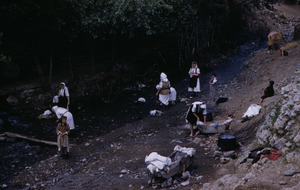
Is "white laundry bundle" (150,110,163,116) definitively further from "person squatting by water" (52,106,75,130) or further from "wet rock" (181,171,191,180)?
"wet rock" (181,171,191,180)

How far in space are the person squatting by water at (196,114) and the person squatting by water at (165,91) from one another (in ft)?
10.5

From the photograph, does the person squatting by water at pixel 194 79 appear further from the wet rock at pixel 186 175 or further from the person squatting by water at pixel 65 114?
the wet rock at pixel 186 175

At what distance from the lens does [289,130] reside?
6.16m

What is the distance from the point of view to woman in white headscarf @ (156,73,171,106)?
12.0 m

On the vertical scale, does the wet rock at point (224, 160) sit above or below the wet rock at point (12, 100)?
below

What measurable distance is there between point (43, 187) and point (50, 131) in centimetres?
402

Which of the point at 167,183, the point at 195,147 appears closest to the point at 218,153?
the point at 195,147

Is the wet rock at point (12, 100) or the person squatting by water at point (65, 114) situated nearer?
the person squatting by water at point (65, 114)

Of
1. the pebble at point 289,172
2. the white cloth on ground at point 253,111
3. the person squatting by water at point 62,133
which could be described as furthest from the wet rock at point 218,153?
the person squatting by water at point 62,133

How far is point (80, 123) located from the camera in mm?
11938

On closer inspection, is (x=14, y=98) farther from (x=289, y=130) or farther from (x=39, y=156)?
(x=289, y=130)

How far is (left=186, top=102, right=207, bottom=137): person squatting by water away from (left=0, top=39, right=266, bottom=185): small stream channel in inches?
137

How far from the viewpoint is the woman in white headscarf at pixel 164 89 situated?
39.5 feet

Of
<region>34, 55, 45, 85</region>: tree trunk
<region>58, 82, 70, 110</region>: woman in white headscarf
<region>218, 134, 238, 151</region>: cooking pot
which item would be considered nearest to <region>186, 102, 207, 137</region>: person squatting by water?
<region>218, 134, 238, 151</region>: cooking pot
